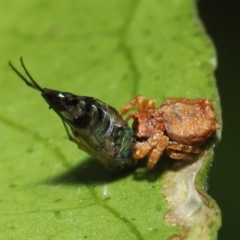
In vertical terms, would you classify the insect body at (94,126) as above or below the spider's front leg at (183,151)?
above

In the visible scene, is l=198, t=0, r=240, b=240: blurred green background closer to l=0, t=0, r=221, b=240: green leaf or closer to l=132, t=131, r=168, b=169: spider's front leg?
l=0, t=0, r=221, b=240: green leaf

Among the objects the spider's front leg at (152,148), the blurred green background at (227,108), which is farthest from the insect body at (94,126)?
the blurred green background at (227,108)

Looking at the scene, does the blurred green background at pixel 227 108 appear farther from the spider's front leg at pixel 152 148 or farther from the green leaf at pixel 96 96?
the spider's front leg at pixel 152 148

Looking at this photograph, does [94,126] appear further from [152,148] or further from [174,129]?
[174,129]

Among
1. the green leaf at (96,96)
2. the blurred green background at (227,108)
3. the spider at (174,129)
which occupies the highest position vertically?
the spider at (174,129)

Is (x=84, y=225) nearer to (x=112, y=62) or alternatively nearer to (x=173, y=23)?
(x=112, y=62)

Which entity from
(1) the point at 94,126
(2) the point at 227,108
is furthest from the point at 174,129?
(2) the point at 227,108

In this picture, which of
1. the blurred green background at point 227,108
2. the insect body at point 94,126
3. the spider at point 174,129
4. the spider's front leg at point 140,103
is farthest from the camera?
the blurred green background at point 227,108
